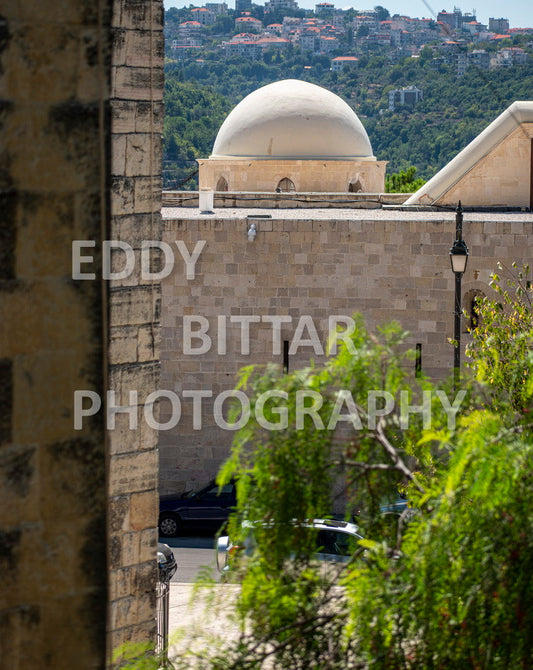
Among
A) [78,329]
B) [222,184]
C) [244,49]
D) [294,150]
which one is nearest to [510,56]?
[222,184]

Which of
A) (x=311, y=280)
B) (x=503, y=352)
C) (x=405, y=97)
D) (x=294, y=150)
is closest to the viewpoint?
(x=503, y=352)

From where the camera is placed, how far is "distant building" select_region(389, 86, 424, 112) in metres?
80.6

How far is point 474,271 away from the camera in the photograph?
490 inches

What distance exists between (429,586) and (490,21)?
549 ft

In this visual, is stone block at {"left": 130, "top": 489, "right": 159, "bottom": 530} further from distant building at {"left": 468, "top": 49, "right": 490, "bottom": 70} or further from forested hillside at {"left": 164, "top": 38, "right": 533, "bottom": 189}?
distant building at {"left": 468, "top": 49, "right": 490, "bottom": 70}

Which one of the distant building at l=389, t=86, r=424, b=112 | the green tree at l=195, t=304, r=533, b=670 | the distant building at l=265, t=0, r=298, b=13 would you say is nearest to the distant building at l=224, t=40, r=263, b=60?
the distant building at l=265, t=0, r=298, b=13

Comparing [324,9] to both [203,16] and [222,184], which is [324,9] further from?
[222,184]

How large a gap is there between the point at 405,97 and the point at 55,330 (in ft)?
262

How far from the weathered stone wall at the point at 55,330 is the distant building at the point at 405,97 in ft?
251

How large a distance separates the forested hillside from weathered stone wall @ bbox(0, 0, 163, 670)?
135ft

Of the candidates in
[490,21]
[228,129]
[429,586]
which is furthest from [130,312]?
[490,21]

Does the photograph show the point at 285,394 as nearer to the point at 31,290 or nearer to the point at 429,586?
the point at 429,586

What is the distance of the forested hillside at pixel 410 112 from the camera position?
61.2m

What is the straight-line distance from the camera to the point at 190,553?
11.7m
